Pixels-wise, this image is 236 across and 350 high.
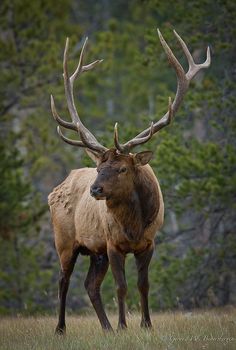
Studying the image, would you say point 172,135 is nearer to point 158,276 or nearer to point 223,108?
point 223,108

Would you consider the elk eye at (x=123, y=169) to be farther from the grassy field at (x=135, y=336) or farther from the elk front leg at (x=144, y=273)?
the grassy field at (x=135, y=336)

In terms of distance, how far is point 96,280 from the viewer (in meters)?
9.63

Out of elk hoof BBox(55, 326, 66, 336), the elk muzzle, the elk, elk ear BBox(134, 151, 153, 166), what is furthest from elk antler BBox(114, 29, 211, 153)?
elk hoof BBox(55, 326, 66, 336)

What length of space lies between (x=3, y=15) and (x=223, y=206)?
6.20 meters

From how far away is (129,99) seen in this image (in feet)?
87.3

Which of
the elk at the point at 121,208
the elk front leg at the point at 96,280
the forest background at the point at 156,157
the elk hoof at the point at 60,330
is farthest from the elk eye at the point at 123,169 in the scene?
the forest background at the point at 156,157

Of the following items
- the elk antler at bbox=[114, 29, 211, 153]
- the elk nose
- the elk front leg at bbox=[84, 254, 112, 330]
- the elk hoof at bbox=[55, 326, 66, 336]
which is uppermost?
the elk antler at bbox=[114, 29, 211, 153]

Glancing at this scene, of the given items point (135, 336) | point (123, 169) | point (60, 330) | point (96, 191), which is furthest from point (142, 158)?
point (60, 330)

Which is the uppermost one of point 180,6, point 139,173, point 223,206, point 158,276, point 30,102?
point 180,6

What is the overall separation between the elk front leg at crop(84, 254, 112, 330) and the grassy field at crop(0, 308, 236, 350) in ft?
0.76

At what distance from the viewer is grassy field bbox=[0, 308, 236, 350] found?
7.32m

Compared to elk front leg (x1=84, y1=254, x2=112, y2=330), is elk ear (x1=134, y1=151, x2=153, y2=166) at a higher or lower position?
higher

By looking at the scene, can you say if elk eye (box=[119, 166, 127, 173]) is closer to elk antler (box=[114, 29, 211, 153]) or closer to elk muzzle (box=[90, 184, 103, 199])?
elk antler (box=[114, 29, 211, 153])

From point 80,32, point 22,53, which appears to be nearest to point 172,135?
point 22,53
